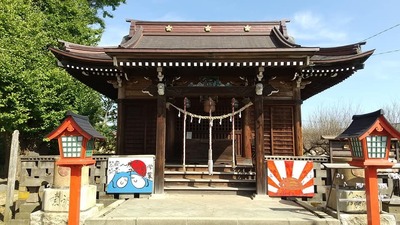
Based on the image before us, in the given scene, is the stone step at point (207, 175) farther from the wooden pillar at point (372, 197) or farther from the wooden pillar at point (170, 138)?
the wooden pillar at point (372, 197)

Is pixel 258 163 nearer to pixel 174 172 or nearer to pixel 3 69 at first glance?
pixel 174 172

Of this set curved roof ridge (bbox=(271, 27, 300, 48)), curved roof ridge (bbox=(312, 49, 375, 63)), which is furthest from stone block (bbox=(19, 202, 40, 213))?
curved roof ridge (bbox=(271, 27, 300, 48))

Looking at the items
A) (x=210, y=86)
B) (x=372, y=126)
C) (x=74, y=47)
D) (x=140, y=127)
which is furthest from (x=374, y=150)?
(x=74, y=47)

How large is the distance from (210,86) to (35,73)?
339 inches

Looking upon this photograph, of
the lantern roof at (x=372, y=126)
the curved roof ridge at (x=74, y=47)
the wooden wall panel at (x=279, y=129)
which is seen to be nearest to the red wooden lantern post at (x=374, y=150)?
the lantern roof at (x=372, y=126)

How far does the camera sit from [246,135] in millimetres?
10742

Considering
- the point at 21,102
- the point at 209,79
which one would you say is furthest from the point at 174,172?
the point at 21,102

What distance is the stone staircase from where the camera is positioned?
840 cm

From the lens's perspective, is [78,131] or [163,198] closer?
[78,131]

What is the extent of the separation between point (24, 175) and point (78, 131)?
457 cm

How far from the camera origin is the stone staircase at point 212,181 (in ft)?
27.6

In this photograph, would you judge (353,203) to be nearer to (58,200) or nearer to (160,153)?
(160,153)

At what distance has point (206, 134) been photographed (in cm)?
1148

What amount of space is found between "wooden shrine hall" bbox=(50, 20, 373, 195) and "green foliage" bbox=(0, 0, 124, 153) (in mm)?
3170
